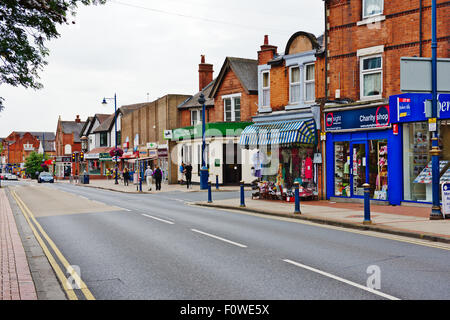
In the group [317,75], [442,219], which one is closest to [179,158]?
[317,75]

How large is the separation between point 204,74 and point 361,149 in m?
31.1

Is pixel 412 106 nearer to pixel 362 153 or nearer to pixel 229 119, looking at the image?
pixel 362 153

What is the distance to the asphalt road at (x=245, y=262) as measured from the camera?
22.3 ft

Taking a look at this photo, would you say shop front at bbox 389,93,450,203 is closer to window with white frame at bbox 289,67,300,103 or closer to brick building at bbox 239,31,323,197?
brick building at bbox 239,31,323,197

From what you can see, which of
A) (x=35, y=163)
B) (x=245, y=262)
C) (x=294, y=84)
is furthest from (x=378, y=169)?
(x=35, y=163)

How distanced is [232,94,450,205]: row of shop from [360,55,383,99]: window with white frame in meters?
0.74

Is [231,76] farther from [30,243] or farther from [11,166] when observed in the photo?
[11,166]

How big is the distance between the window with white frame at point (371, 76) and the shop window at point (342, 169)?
8.11 ft

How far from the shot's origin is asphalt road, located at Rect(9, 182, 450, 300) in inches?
267

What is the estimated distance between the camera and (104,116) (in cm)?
8025

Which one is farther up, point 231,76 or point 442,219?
point 231,76

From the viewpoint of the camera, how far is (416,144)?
59.7ft
